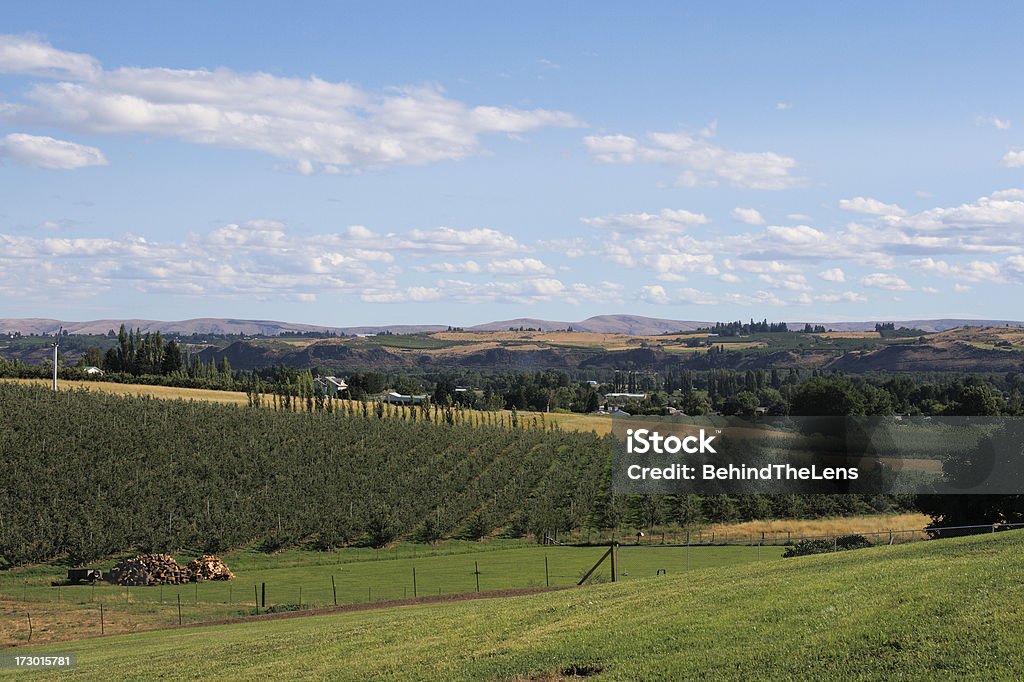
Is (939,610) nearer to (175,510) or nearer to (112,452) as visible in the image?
(175,510)

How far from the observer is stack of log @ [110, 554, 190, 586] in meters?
46.4

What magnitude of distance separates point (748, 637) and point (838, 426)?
8944 centimetres

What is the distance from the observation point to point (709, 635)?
645 inches

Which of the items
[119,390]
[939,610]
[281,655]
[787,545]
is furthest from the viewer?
[119,390]

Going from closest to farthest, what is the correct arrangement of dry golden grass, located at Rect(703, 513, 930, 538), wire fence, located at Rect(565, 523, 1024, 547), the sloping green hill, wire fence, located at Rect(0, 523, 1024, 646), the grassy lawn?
1. the sloping green hill
2. wire fence, located at Rect(0, 523, 1024, 646)
3. wire fence, located at Rect(565, 523, 1024, 547)
4. dry golden grass, located at Rect(703, 513, 930, 538)
5. the grassy lawn

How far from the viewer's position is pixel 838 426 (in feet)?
327

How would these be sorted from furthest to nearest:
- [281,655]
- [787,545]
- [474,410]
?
[474,410], [787,545], [281,655]

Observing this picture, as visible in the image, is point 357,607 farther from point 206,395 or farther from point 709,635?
point 206,395

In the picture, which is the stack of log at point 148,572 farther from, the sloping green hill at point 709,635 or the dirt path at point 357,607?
the sloping green hill at point 709,635

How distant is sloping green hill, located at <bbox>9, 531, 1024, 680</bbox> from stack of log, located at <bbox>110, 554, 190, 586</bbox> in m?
21.0

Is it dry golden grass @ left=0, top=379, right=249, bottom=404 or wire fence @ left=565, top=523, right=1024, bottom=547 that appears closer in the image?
wire fence @ left=565, top=523, right=1024, bottom=547

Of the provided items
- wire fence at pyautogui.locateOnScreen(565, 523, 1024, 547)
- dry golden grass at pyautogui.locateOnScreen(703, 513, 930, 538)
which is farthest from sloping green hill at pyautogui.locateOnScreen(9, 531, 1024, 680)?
dry golden grass at pyautogui.locateOnScreen(703, 513, 930, 538)

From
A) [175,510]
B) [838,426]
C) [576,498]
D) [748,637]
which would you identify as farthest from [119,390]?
[748,637]

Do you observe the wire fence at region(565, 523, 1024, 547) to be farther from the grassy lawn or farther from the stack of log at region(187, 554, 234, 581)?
the grassy lawn
